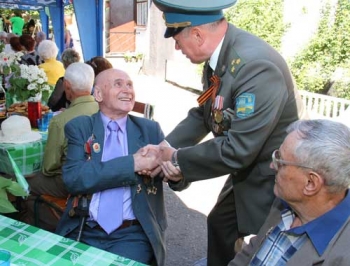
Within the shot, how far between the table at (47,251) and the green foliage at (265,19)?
314 inches

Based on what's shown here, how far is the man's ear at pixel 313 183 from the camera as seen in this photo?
4.76 ft

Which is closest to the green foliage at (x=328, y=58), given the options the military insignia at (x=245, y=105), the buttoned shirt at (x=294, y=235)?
the military insignia at (x=245, y=105)

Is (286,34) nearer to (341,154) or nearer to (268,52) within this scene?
(268,52)

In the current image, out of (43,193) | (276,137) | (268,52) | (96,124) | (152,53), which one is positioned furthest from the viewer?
(152,53)

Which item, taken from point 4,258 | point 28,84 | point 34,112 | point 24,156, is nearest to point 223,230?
point 4,258

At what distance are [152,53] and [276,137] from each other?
40.4 feet

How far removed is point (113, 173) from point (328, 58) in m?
7.04

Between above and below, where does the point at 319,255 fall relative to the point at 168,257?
above

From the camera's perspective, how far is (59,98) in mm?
4562

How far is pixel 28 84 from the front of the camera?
162 inches

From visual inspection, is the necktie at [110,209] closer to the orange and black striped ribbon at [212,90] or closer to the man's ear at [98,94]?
the man's ear at [98,94]

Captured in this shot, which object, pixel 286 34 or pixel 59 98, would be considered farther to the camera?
pixel 286 34

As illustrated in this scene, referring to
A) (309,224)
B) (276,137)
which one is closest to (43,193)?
(276,137)

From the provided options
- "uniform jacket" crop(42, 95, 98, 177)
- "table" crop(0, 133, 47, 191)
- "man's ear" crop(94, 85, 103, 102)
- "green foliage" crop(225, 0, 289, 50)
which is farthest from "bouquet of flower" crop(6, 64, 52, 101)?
"green foliage" crop(225, 0, 289, 50)
